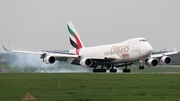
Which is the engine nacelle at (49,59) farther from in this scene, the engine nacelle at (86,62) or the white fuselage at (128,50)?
the white fuselage at (128,50)

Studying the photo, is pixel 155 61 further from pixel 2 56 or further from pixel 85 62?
pixel 2 56

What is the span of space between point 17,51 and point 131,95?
51.0 metres

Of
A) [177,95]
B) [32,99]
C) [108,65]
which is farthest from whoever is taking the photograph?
[108,65]

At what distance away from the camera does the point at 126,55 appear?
75.1 metres

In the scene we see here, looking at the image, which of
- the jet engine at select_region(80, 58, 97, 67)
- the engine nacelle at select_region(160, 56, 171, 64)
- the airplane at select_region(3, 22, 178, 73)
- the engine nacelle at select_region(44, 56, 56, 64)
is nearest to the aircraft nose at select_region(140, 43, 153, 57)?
the airplane at select_region(3, 22, 178, 73)

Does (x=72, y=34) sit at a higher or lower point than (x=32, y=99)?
higher

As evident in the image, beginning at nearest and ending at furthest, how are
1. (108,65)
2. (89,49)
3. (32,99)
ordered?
(32,99)
(108,65)
(89,49)

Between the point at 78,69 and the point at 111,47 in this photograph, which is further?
the point at 78,69

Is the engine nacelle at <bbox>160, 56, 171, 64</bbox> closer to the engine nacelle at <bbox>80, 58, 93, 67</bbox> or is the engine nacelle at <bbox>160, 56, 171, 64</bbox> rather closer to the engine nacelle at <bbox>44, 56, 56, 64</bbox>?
the engine nacelle at <bbox>80, 58, 93, 67</bbox>

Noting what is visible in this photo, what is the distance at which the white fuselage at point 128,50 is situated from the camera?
2867 inches

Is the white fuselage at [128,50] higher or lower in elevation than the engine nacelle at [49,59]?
higher

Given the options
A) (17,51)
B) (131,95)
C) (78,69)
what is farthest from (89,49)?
(131,95)

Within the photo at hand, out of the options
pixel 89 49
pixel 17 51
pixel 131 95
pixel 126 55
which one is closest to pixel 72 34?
pixel 89 49

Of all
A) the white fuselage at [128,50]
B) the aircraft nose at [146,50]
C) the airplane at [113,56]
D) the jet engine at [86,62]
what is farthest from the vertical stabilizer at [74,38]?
the aircraft nose at [146,50]
